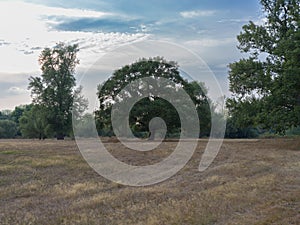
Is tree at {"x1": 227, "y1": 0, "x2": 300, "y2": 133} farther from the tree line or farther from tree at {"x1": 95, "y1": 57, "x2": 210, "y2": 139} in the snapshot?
tree at {"x1": 95, "y1": 57, "x2": 210, "y2": 139}

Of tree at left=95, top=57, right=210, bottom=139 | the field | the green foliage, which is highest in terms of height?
tree at left=95, top=57, right=210, bottom=139

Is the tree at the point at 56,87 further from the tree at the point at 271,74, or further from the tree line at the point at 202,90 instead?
the tree at the point at 271,74

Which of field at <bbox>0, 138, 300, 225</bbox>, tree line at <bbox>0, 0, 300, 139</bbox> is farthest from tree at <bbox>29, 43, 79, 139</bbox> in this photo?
field at <bbox>0, 138, 300, 225</bbox>

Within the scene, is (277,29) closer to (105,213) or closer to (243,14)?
(243,14)

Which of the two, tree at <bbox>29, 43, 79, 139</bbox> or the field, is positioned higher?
tree at <bbox>29, 43, 79, 139</bbox>

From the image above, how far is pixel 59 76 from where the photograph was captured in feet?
161

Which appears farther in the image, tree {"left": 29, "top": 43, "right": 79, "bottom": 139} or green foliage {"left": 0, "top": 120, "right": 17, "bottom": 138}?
green foliage {"left": 0, "top": 120, "right": 17, "bottom": 138}

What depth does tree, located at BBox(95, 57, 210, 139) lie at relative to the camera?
3797cm

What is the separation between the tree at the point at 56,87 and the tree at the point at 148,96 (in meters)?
9.83

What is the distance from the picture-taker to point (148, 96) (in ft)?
127

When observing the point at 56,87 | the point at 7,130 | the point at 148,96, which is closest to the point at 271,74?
the point at 148,96

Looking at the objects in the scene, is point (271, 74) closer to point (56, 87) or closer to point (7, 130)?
point (56, 87)

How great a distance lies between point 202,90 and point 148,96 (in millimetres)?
9758

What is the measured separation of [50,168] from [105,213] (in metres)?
8.71
